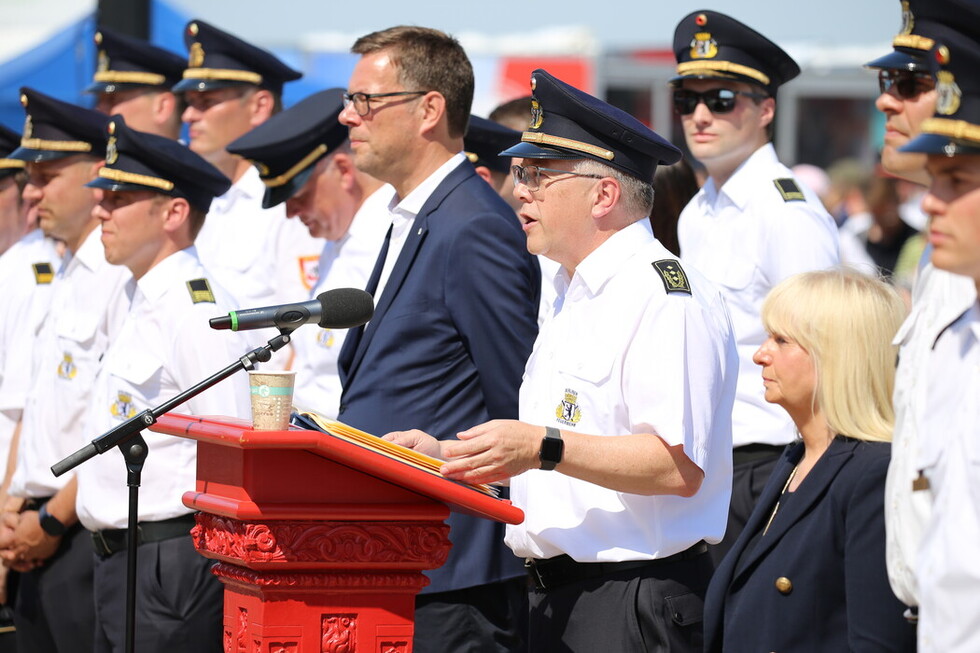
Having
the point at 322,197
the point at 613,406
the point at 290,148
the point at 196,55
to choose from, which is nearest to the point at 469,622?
the point at 613,406

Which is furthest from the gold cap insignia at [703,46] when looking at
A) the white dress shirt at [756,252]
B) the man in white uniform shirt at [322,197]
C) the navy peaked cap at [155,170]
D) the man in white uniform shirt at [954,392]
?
the man in white uniform shirt at [954,392]

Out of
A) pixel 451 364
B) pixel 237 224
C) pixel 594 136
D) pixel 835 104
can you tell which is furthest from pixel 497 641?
pixel 835 104

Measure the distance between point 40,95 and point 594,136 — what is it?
350cm

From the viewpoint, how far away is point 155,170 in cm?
506

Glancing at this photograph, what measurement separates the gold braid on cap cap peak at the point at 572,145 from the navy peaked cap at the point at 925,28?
0.73 m

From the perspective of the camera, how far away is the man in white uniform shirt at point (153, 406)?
15.3ft

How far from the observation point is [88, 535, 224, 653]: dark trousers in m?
4.68

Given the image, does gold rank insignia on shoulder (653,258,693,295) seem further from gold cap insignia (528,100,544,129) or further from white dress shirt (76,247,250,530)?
white dress shirt (76,247,250,530)

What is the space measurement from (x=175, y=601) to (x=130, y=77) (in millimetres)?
3757

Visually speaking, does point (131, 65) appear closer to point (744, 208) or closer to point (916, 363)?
point (744, 208)

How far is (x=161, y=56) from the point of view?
7.60 m

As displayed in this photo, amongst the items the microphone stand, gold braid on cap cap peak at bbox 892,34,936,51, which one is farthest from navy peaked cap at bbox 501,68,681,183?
the microphone stand

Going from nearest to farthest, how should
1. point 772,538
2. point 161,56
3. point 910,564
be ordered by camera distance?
point 910,564 < point 772,538 < point 161,56

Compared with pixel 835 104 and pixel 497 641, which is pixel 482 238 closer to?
pixel 497 641
